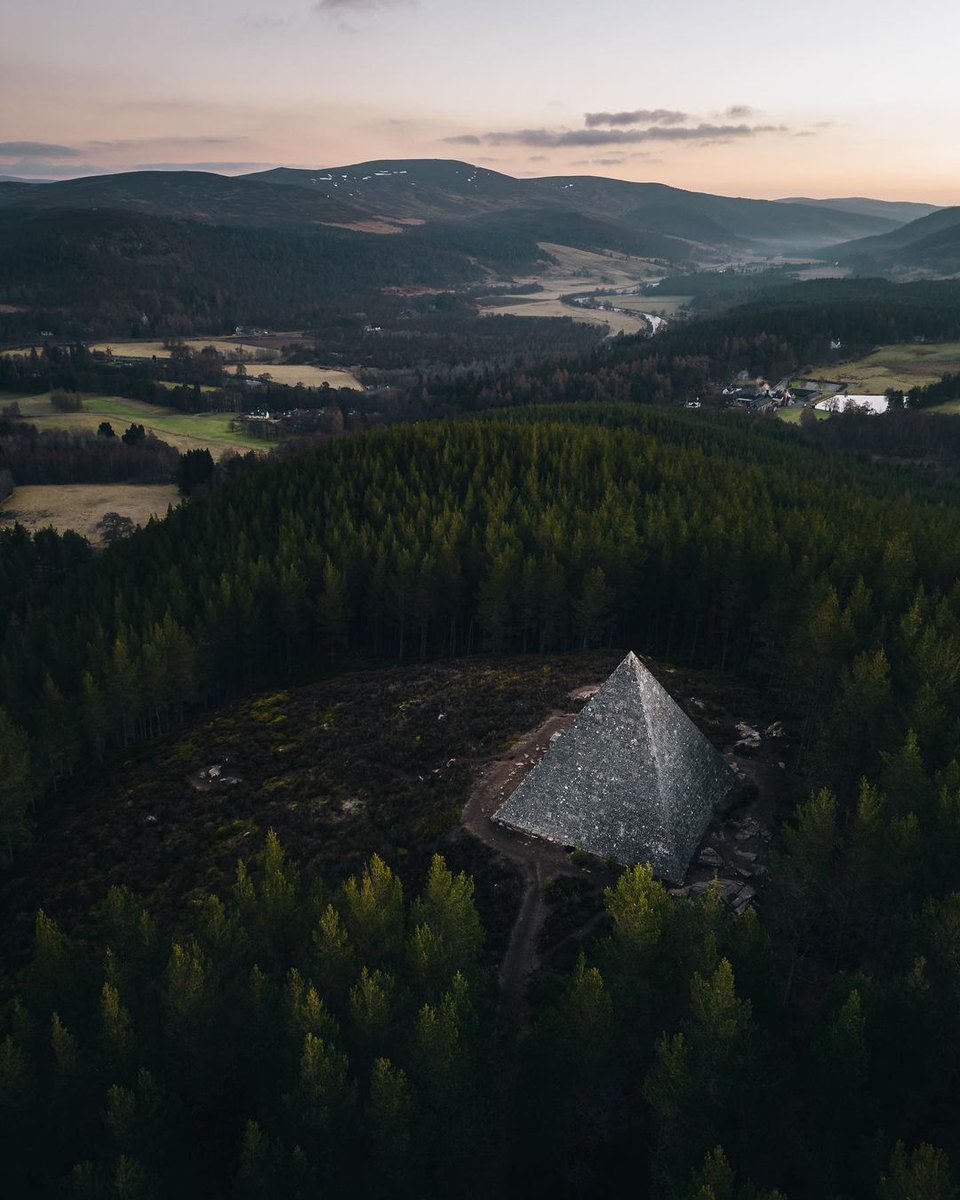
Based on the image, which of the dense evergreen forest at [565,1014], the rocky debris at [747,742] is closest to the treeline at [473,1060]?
the dense evergreen forest at [565,1014]

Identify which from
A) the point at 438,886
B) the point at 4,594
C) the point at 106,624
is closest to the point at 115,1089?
the point at 438,886

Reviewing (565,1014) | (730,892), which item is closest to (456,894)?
(565,1014)

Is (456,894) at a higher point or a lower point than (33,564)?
higher

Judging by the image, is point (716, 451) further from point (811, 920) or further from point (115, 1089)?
point (115, 1089)

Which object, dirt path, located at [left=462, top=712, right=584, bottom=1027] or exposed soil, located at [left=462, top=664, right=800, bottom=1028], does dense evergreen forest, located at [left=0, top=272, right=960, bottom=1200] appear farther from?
exposed soil, located at [left=462, top=664, right=800, bottom=1028]

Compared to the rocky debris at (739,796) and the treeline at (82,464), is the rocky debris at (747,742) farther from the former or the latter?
the treeline at (82,464)

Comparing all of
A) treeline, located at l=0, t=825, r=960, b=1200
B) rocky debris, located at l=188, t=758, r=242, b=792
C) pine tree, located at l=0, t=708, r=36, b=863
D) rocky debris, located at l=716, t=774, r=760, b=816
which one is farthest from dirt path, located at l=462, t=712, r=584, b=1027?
pine tree, located at l=0, t=708, r=36, b=863

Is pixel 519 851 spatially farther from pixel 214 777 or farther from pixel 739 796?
pixel 214 777
